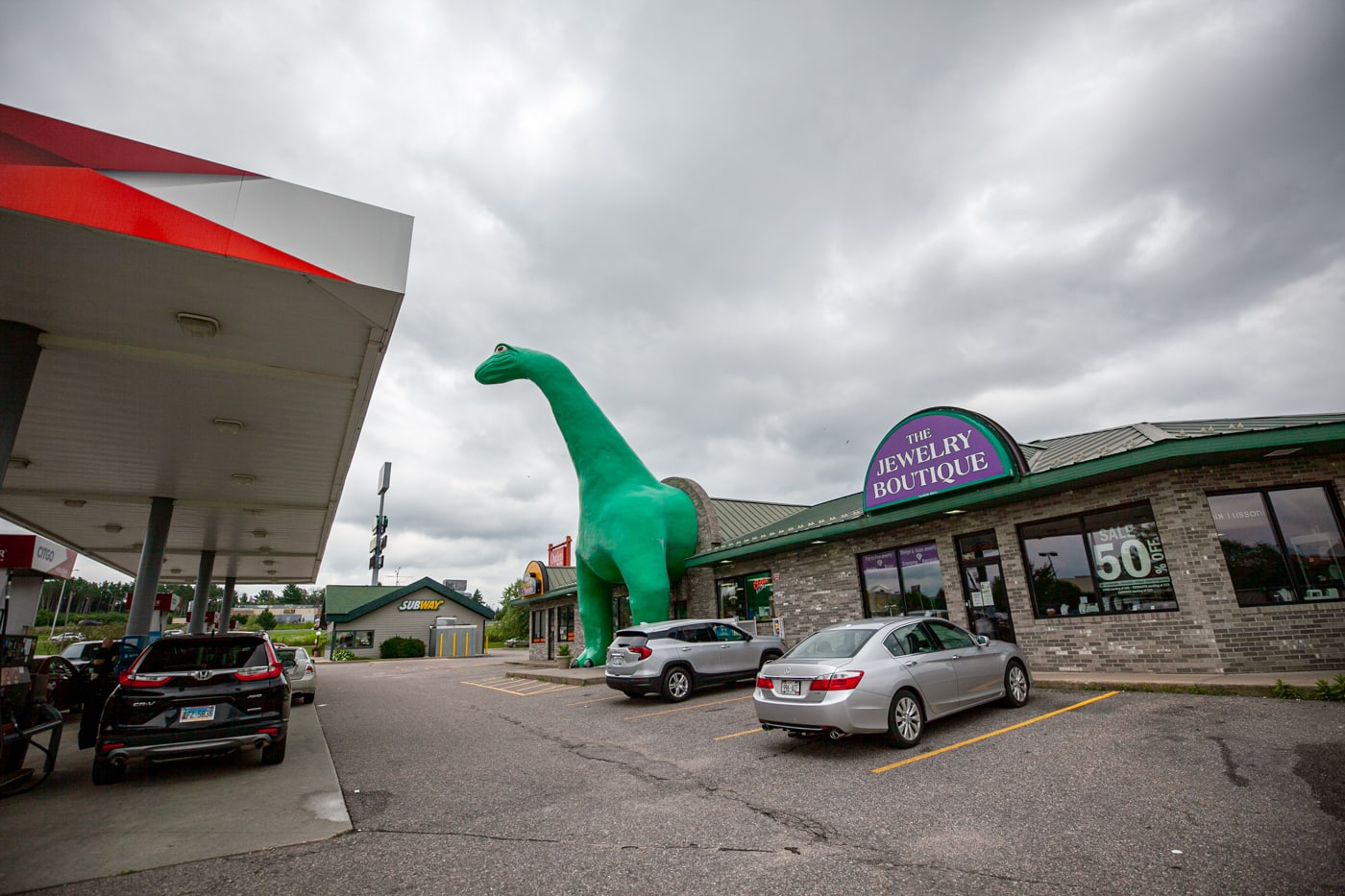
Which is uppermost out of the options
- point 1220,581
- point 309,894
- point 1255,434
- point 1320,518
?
point 1255,434

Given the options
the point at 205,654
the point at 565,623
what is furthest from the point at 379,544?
the point at 205,654

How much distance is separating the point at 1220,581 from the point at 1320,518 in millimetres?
1948

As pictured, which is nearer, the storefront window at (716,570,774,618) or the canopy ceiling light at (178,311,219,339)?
the canopy ceiling light at (178,311,219,339)

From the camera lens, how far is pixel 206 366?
870cm

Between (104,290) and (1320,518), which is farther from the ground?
(104,290)

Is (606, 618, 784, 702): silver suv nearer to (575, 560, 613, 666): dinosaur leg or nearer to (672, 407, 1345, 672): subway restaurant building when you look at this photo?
(672, 407, 1345, 672): subway restaurant building

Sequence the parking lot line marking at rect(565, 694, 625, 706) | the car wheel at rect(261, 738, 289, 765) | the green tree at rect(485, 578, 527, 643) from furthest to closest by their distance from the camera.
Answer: the green tree at rect(485, 578, 527, 643), the parking lot line marking at rect(565, 694, 625, 706), the car wheel at rect(261, 738, 289, 765)

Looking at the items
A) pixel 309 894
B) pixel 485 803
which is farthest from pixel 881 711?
pixel 309 894

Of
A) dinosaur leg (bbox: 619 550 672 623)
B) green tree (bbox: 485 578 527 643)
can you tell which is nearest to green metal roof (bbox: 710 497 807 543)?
dinosaur leg (bbox: 619 550 672 623)

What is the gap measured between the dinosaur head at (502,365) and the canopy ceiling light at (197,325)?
1001 centimetres

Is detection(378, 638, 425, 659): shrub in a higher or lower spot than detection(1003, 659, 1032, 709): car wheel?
higher

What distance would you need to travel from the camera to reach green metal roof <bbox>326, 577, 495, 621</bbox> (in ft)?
141

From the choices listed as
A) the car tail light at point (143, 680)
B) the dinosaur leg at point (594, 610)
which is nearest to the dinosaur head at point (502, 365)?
the dinosaur leg at point (594, 610)

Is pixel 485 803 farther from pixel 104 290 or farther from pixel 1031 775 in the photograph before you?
pixel 104 290
